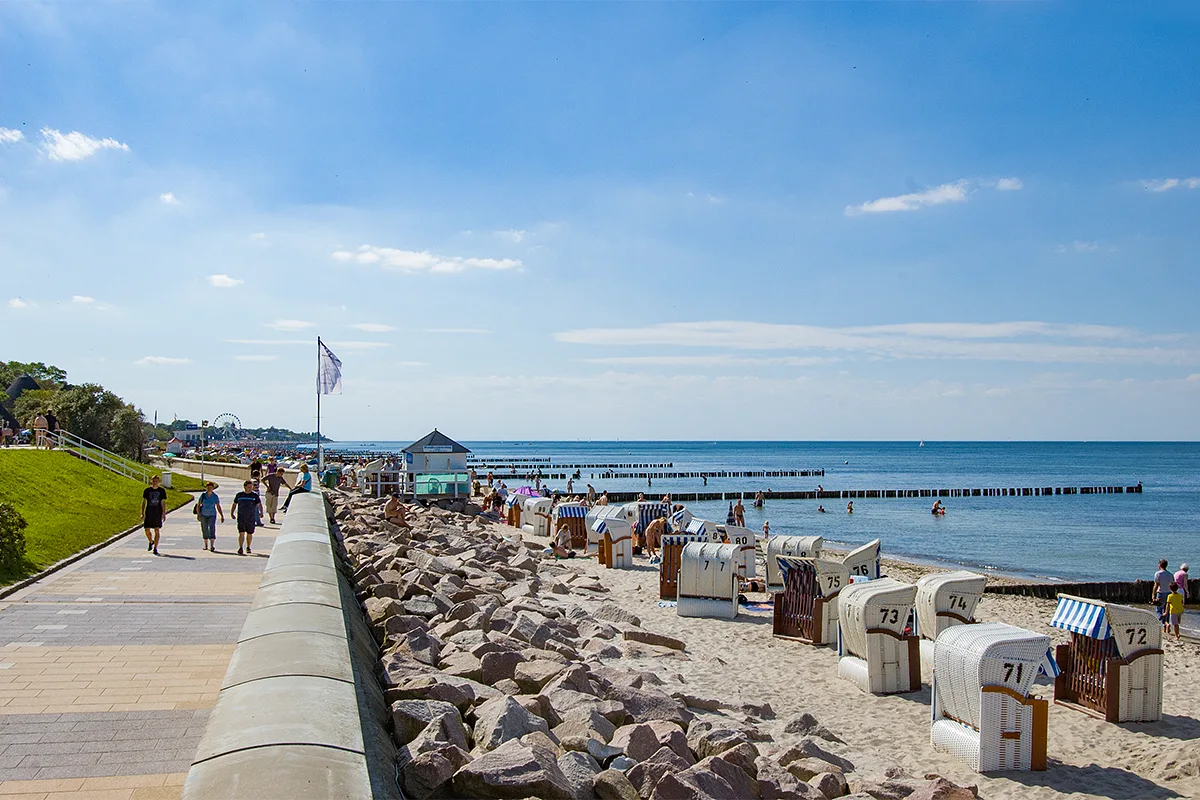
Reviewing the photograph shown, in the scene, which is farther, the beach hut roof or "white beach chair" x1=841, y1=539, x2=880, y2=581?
the beach hut roof

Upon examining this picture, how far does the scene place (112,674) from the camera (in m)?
7.16

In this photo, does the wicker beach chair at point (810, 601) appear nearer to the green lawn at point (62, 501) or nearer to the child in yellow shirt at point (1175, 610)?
the child in yellow shirt at point (1175, 610)

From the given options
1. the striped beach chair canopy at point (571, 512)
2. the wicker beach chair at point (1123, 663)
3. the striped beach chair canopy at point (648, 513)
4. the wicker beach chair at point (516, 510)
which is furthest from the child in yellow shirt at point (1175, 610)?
the wicker beach chair at point (516, 510)

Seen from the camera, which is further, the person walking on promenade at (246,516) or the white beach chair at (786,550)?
the white beach chair at (786,550)

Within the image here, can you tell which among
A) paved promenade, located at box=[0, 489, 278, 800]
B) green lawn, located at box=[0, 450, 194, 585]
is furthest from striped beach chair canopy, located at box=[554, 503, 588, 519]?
paved promenade, located at box=[0, 489, 278, 800]

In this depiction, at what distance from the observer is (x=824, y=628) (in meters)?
13.7

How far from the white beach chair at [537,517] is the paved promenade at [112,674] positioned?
55.2 feet

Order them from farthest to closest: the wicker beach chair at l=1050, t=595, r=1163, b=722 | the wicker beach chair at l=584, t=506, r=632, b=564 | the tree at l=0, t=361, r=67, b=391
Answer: the tree at l=0, t=361, r=67, b=391 < the wicker beach chair at l=584, t=506, r=632, b=564 < the wicker beach chair at l=1050, t=595, r=1163, b=722

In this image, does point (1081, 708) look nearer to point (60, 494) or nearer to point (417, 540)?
point (417, 540)

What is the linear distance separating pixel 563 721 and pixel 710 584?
376 inches

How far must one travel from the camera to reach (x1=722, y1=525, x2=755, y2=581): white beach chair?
760 inches

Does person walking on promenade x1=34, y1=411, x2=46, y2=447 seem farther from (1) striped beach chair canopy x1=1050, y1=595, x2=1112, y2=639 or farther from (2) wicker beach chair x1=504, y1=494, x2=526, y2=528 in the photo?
(1) striped beach chair canopy x1=1050, y1=595, x2=1112, y2=639

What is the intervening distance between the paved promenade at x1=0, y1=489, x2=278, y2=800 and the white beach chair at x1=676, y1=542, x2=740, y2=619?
7.07 meters

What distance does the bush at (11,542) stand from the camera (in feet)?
38.4
